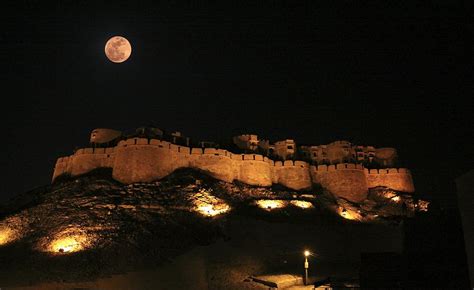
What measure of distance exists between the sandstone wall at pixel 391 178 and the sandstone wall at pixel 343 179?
1211mm

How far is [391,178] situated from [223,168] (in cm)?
2029

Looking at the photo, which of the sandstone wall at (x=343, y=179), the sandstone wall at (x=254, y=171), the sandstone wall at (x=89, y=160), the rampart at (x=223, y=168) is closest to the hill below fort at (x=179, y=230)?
the sandstone wall at (x=89, y=160)

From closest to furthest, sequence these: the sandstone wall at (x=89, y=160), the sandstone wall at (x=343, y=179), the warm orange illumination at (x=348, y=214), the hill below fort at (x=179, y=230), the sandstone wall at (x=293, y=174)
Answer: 1. the hill below fort at (x=179, y=230)
2. the warm orange illumination at (x=348, y=214)
3. the sandstone wall at (x=89, y=160)
4. the sandstone wall at (x=293, y=174)
5. the sandstone wall at (x=343, y=179)

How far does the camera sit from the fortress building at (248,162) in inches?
1441

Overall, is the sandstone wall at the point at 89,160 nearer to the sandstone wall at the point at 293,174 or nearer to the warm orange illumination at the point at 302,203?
the sandstone wall at the point at 293,174

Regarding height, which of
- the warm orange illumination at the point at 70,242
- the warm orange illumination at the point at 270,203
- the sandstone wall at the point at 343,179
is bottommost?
the warm orange illumination at the point at 70,242

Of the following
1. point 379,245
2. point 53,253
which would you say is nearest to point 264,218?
point 379,245

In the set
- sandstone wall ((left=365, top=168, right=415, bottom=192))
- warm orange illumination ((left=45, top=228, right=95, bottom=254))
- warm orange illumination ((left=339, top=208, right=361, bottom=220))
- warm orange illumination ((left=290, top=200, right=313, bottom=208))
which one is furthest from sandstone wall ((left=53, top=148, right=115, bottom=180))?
sandstone wall ((left=365, top=168, right=415, bottom=192))

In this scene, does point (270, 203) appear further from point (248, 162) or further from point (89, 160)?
point (89, 160)

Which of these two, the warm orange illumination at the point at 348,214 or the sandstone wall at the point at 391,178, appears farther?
the sandstone wall at the point at 391,178

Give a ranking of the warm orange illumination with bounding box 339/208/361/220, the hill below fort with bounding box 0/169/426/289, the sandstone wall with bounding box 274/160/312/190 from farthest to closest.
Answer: the sandstone wall with bounding box 274/160/312/190, the warm orange illumination with bounding box 339/208/361/220, the hill below fort with bounding box 0/169/426/289

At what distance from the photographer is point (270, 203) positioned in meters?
35.8

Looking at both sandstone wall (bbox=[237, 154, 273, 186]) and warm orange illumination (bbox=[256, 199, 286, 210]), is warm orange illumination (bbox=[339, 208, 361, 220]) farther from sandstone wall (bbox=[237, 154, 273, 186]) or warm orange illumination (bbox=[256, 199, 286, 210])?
sandstone wall (bbox=[237, 154, 273, 186])

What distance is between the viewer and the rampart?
3625 cm
